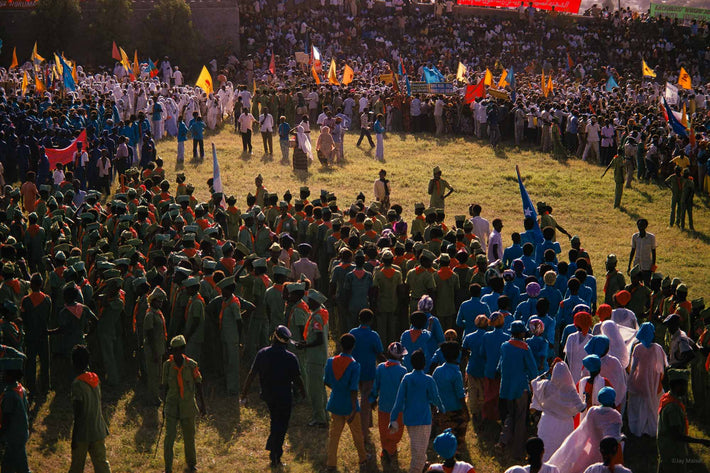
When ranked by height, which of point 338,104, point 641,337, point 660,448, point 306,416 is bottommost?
point 306,416

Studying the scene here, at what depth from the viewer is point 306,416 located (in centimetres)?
1068

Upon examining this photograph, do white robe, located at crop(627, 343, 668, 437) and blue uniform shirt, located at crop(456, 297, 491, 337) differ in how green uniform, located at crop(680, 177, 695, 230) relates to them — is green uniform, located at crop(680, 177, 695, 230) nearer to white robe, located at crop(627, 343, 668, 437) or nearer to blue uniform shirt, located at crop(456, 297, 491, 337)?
blue uniform shirt, located at crop(456, 297, 491, 337)

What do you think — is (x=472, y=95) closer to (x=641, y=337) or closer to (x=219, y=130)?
(x=219, y=130)

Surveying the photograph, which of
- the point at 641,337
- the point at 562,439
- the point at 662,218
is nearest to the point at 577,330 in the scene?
the point at 641,337

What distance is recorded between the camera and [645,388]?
32.1ft

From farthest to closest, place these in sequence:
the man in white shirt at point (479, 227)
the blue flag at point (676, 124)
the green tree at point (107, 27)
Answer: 1. the green tree at point (107, 27)
2. the blue flag at point (676, 124)
3. the man in white shirt at point (479, 227)

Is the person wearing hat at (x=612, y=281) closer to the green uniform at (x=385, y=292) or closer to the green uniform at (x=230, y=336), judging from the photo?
the green uniform at (x=385, y=292)

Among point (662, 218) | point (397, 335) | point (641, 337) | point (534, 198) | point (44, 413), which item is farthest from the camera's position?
point (534, 198)

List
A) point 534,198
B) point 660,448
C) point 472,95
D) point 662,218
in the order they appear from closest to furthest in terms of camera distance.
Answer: point 660,448
point 662,218
point 534,198
point 472,95

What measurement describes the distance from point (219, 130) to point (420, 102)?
689 cm

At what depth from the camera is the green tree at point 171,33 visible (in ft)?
135

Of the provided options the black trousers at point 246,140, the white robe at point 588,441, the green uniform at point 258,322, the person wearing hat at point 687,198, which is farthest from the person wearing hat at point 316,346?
the black trousers at point 246,140

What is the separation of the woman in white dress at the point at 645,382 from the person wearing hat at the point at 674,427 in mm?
1488

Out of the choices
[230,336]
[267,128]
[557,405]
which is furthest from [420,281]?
[267,128]
